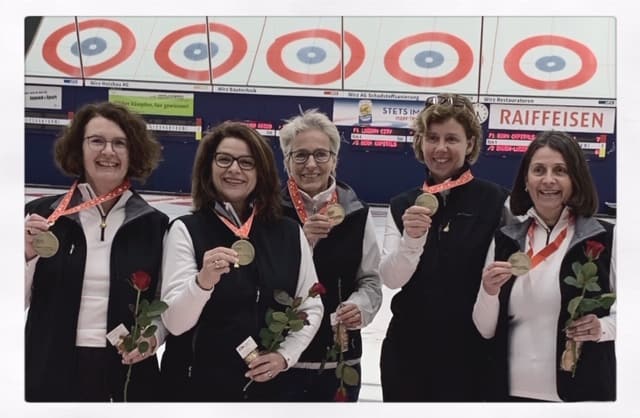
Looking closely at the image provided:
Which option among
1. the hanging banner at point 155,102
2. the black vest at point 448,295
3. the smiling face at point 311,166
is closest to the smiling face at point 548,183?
the black vest at point 448,295

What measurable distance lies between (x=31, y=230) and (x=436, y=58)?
1.52 metres

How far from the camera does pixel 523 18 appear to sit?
102 inches

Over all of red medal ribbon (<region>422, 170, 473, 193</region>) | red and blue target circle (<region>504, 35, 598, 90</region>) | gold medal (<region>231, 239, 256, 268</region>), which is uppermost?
red and blue target circle (<region>504, 35, 598, 90</region>)

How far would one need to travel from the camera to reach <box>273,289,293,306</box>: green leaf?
2521mm

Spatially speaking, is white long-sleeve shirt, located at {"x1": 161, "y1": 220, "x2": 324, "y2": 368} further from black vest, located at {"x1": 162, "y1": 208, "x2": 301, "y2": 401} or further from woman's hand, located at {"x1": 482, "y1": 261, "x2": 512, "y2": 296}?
woman's hand, located at {"x1": 482, "y1": 261, "x2": 512, "y2": 296}

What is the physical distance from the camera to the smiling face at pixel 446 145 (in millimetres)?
2574

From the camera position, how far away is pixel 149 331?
252cm

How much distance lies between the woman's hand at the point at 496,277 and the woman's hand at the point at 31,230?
4.97 feet

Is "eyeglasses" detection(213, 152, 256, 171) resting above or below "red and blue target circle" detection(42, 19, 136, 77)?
below

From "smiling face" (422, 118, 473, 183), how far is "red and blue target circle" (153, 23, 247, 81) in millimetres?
720

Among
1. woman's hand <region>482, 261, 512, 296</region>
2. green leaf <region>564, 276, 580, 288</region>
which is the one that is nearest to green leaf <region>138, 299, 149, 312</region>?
woman's hand <region>482, 261, 512, 296</region>
